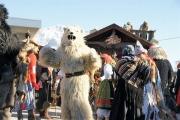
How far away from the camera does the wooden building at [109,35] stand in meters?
16.2

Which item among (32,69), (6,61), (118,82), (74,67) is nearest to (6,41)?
(6,61)

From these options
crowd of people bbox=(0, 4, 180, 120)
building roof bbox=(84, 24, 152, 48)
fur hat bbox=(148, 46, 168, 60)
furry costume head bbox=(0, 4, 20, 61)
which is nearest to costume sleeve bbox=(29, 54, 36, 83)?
crowd of people bbox=(0, 4, 180, 120)

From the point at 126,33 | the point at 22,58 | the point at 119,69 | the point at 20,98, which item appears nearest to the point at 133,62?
the point at 119,69

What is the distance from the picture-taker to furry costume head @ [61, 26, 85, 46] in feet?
22.7

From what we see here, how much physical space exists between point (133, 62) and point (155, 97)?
704 millimetres

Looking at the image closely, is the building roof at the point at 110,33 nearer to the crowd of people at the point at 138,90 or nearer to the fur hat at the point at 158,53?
the fur hat at the point at 158,53

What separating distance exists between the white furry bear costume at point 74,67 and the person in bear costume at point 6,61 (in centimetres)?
156

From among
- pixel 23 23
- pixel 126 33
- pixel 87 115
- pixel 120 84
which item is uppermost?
pixel 23 23

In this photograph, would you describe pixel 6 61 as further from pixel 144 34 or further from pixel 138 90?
pixel 144 34

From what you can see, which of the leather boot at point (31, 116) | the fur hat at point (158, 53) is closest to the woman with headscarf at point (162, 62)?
the fur hat at point (158, 53)

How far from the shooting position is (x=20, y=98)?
584cm

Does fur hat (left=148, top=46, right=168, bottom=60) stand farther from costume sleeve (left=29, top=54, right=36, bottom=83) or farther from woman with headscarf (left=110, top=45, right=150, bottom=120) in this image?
costume sleeve (left=29, top=54, right=36, bottom=83)

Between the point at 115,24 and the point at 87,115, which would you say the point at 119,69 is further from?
the point at 115,24

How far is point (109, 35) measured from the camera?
16.8 m
